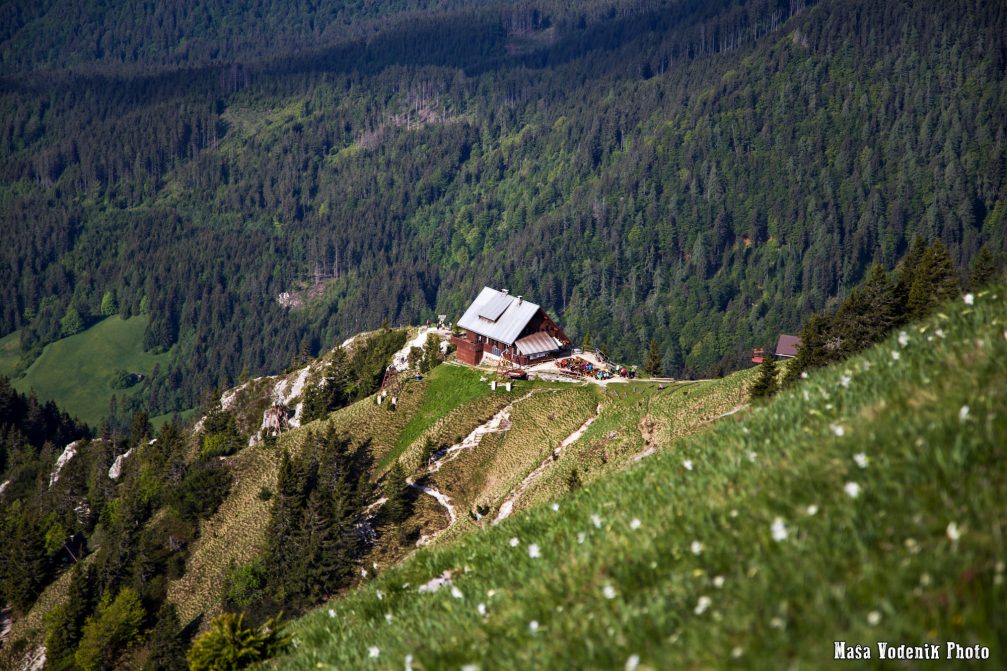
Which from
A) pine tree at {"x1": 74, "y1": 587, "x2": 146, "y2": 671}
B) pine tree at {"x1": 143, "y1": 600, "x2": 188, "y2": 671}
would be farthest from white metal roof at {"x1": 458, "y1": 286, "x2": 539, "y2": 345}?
pine tree at {"x1": 74, "y1": 587, "x2": 146, "y2": 671}

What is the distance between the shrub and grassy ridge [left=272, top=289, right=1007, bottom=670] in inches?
134

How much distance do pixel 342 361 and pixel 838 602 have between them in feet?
340

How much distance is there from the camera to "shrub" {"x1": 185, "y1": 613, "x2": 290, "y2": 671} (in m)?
20.2

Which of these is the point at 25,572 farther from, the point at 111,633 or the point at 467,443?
the point at 467,443

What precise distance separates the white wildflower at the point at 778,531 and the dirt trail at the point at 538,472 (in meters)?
35.7

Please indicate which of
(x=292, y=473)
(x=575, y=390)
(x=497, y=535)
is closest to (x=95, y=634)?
(x=292, y=473)

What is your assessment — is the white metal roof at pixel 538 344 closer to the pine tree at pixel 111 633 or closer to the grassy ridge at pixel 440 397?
the grassy ridge at pixel 440 397

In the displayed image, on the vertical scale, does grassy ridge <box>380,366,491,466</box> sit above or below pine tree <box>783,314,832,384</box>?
below

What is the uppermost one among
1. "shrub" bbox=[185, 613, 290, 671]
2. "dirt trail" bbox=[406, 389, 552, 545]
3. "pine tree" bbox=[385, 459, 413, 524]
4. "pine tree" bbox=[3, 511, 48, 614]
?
"shrub" bbox=[185, 613, 290, 671]

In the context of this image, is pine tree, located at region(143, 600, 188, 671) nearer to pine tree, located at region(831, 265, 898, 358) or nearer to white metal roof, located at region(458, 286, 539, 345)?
white metal roof, located at region(458, 286, 539, 345)

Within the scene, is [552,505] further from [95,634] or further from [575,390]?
[95,634]

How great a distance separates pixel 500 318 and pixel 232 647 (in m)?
71.2

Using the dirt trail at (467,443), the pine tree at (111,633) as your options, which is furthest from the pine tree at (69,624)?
the dirt trail at (467,443)

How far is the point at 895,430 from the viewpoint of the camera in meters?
12.0
